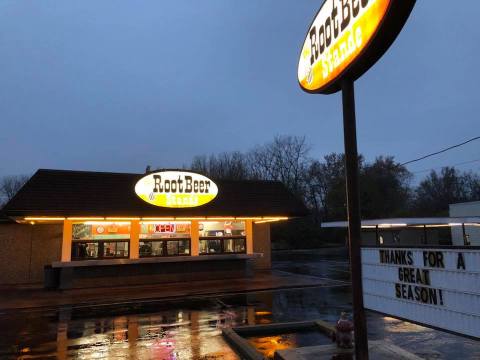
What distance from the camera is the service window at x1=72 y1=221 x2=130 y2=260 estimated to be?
18.4 metres

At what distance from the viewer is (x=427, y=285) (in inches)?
216

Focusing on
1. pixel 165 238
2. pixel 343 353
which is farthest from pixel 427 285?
pixel 165 238

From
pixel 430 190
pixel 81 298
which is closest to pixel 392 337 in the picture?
pixel 81 298

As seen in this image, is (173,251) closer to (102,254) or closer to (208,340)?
(102,254)

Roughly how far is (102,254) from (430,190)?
7124 centimetres

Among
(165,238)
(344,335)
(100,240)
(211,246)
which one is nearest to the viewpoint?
(344,335)

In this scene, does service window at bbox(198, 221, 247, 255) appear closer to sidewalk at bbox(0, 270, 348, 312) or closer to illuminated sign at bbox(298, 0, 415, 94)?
sidewalk at bbox(0, 270, 348, 312)

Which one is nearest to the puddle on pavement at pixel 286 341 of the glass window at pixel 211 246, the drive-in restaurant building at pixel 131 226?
the drive-in restaurant building at pixel 131 226

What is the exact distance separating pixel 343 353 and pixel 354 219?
2.61 m

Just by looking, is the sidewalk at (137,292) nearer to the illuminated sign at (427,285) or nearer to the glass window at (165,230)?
the glass window at (165,230)

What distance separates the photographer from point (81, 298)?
15.1 m

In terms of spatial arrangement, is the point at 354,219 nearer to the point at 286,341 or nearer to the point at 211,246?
the point at 286,341

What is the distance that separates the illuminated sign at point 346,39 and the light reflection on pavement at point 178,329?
5.48 metres

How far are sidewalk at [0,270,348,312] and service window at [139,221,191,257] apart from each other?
1815 mm
